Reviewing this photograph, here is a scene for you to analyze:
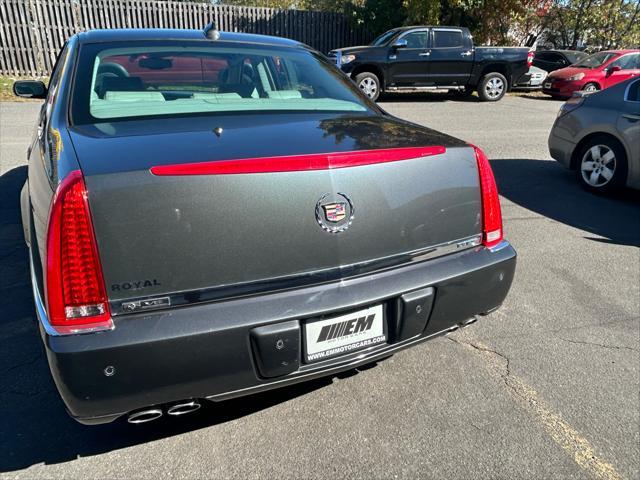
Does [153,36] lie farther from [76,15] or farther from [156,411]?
[76,15]

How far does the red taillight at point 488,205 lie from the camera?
2.30 meters

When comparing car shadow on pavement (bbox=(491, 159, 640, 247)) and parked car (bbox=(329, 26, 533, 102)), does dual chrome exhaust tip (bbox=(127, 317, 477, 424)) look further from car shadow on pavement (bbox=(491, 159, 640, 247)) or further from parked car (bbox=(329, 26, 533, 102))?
parked car (bbox=(329, 26, 533, 102))

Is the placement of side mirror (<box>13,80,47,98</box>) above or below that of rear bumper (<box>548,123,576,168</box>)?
above

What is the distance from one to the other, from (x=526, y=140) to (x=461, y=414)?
777 cm

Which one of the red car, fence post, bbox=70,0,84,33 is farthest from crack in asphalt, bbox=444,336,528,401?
fence post, bbox=70,0,84,33

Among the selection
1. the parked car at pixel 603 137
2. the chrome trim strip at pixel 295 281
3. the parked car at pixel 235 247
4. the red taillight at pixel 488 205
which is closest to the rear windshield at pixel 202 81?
the parked car at pixel 235 247

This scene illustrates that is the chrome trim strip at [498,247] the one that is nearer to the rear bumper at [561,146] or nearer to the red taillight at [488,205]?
the red taillight at [488,205]

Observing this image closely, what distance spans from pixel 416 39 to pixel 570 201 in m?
9.04

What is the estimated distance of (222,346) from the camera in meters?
1.74

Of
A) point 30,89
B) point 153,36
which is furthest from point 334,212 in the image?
point 30,89

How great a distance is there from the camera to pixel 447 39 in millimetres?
13453

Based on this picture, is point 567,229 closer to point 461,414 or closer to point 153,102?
point 461,414

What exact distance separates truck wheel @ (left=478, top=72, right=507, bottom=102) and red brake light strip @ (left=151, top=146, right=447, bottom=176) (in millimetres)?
13298

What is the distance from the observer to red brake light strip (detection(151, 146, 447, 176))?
1.69 meters
